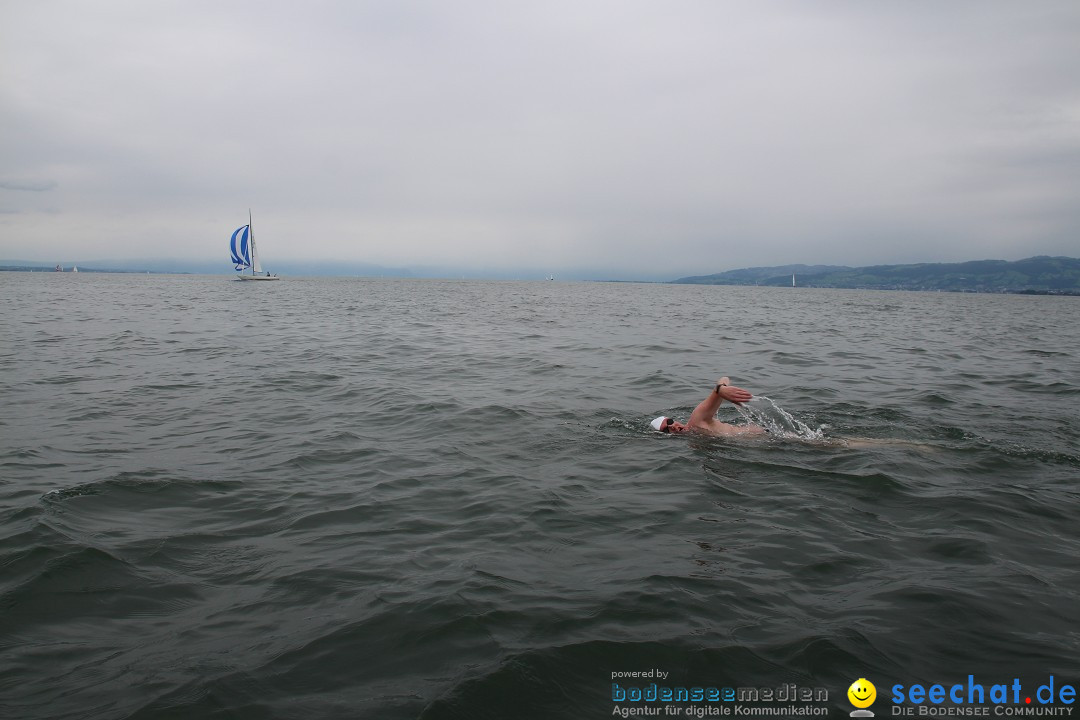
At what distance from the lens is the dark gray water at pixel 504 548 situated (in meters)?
3.52

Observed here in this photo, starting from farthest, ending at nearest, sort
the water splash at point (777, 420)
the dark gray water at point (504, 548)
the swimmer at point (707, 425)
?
1. the water splash at point (777, 420)
2. the swimmer at point (707, 425)
3. the dark gray water at point (504, 548)

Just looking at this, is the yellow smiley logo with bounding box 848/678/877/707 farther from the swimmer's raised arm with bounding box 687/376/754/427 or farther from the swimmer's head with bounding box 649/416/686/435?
the swimmer's head with bounding box 649/416/686/435

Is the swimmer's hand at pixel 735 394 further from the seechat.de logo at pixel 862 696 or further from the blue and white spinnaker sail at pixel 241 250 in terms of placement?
the blue and white spinnaker sail at pixel 241 250

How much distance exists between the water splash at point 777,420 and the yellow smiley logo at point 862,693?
17.6ft

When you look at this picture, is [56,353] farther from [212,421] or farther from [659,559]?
[659,559]

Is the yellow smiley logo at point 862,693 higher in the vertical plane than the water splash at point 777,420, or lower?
lower

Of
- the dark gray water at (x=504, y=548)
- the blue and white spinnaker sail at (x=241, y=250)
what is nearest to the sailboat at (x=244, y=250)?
the blue and white spinnaker sail at (x=241, y=250)

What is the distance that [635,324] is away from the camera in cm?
3083

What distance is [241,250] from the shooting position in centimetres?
9156

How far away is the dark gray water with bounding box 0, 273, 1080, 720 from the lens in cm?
352

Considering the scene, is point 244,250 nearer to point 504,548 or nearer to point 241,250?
point 241,250

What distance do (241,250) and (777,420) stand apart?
326ft

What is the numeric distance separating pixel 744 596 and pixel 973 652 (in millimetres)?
1451

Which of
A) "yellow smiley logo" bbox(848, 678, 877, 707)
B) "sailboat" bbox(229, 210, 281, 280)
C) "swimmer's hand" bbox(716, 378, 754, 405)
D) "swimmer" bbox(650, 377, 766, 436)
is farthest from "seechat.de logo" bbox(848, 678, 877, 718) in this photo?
"sailboat" bbox(229, 210, 281, 280)
